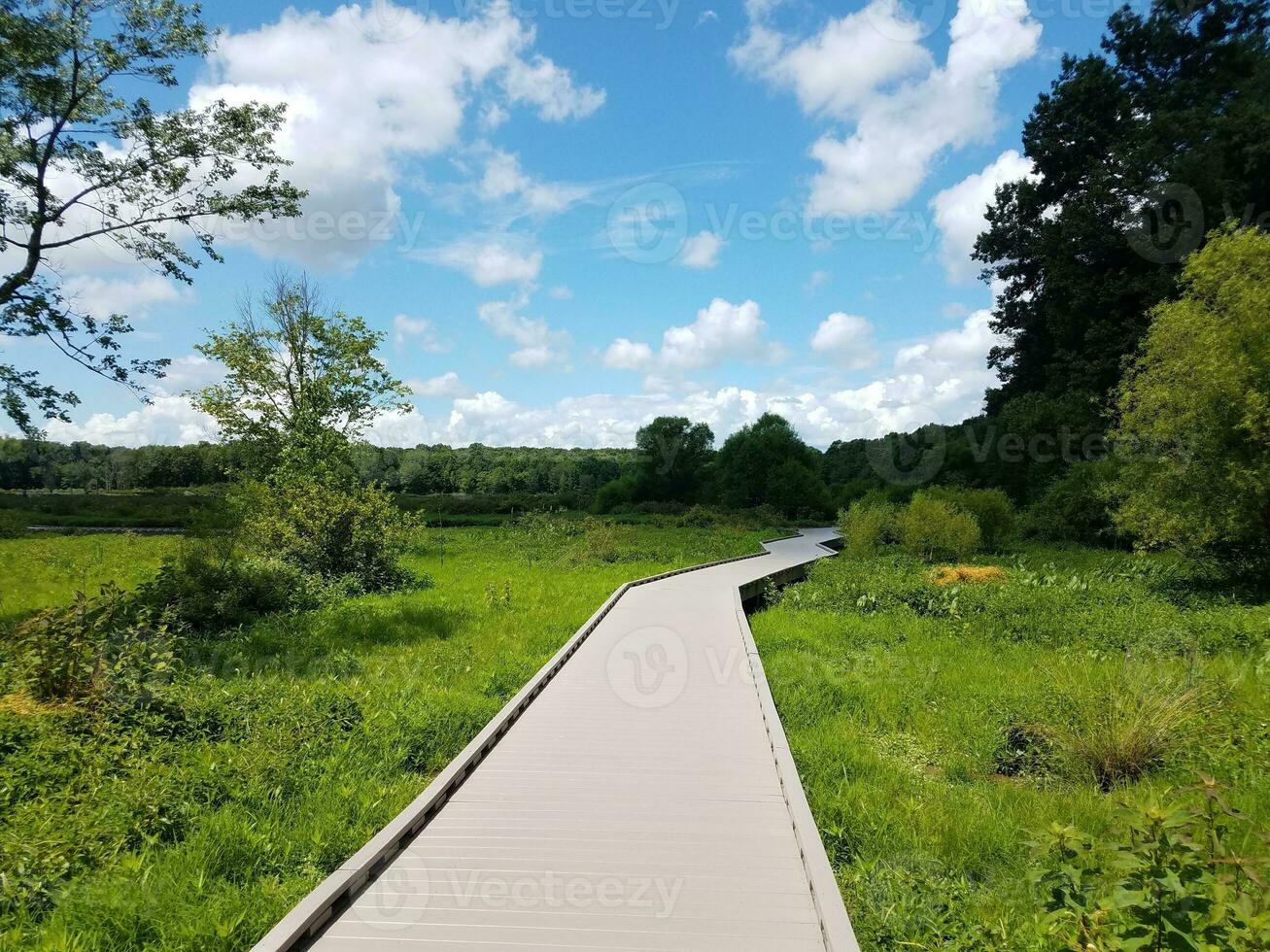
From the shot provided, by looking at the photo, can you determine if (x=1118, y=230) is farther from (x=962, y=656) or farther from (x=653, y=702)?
(x=653, y=702)

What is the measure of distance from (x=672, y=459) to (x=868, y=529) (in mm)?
42499

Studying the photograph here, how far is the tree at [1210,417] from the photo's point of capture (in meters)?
12.0

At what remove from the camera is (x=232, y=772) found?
5.10m

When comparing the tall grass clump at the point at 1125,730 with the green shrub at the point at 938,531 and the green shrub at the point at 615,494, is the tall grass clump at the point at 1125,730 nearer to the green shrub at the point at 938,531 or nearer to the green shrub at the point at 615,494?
the green shrub at the point at 938,531

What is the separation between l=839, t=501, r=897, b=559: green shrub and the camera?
70.0 ft

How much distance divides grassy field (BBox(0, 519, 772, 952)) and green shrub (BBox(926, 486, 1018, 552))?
16570 millimetres

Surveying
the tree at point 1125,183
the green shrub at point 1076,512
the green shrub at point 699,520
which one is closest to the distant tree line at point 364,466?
the green shrub at point 699,520

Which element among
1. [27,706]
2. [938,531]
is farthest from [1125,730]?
[938,531]

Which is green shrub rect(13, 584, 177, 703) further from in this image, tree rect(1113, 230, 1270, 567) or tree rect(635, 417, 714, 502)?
tree rect(635, 417, 714, 502)

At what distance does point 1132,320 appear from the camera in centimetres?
2602

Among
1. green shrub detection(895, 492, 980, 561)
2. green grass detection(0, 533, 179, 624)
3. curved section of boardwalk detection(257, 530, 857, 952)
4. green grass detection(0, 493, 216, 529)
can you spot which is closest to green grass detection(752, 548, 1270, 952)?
curved section of boardwalk detection(257, 530, 857, 952)

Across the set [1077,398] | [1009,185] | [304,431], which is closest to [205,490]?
[304,431]

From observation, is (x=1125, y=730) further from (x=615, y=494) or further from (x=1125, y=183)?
(x=615, y=494)

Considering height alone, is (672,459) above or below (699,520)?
above
